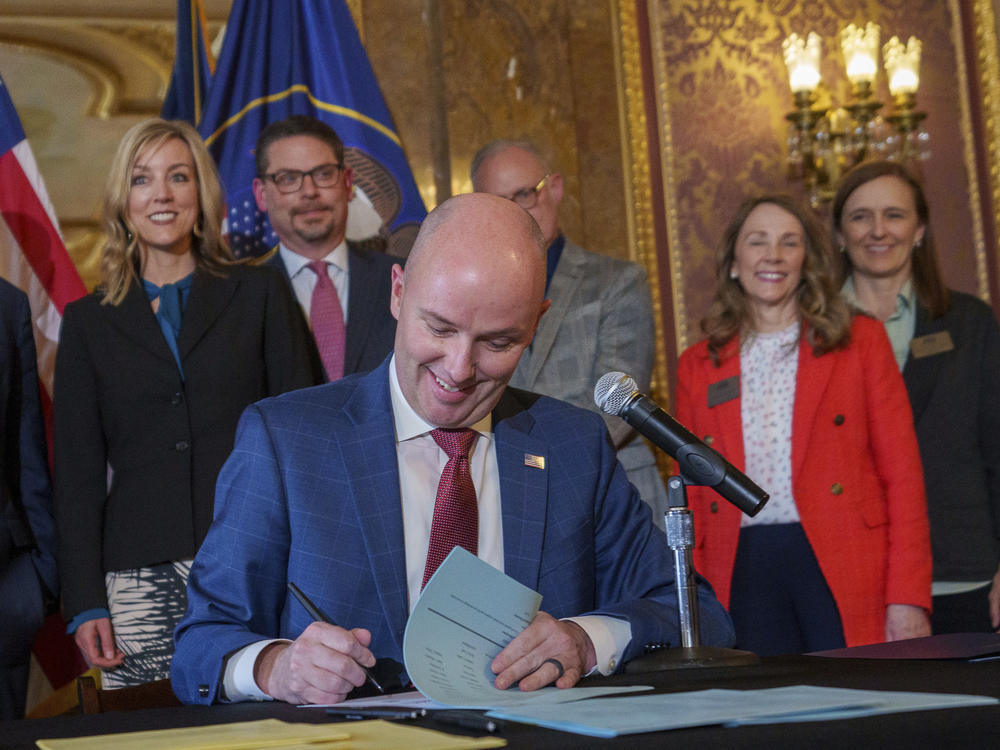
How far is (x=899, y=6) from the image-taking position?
595cm

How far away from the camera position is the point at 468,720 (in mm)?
1242

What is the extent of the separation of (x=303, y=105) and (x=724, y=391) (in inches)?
82.6

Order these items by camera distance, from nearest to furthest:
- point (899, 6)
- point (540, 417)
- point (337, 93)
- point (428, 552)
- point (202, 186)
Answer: point (428, 552) < point (540, 417) < point (202, 186) < point (337, 93) < point (899, 6)

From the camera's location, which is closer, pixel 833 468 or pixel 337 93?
pixel 833 468

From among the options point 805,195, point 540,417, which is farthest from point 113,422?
point 805,195

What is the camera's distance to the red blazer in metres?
3.23

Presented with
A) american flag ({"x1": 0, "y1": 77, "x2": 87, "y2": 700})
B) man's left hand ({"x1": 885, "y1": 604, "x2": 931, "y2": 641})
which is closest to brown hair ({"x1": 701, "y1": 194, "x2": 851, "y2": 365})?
man's left hand ({"x1": 885, "y1": 604, "x2": 931, "y2": 641})

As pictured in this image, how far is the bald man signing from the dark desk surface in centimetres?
17

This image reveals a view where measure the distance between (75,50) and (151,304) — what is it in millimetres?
2287

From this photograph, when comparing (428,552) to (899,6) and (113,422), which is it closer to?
(113,422)

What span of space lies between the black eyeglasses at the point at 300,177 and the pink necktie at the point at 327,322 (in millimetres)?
246

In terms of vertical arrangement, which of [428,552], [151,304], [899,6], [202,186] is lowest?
[428,552]

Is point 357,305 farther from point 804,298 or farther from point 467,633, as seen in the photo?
point 467,633

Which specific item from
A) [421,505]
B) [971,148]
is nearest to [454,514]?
[421,505]
